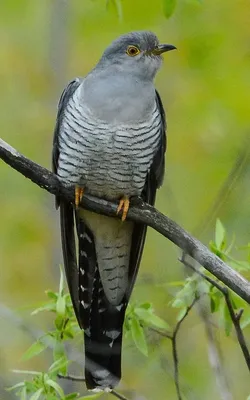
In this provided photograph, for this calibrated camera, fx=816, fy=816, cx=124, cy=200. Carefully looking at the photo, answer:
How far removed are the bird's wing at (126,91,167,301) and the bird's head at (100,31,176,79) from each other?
14cm

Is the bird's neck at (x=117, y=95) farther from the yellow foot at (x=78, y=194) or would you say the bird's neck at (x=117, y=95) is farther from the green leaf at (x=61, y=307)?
the green leaf at (x=61, y=307)

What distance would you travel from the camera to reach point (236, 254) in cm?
471

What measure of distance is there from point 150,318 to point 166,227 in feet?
1.15

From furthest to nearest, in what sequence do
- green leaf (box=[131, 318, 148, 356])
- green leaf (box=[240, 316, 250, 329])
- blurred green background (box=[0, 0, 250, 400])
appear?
blurred green background (box=[0, 0, 250, 400]) < green leaf (box=[131, 318, 148, 356]) < green leaf (box=[240, 316, 250, 329])

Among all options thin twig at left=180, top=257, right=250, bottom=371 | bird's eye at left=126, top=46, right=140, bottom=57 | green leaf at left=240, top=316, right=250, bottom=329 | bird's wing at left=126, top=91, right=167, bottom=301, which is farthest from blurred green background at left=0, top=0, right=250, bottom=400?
thin twig at left=180, top=257, right=250, bottom=371

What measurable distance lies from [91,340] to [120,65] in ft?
4.22

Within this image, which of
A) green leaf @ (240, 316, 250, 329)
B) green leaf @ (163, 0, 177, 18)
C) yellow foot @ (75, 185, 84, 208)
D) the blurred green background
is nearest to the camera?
green leaf @ (240, 316, 250, 329)

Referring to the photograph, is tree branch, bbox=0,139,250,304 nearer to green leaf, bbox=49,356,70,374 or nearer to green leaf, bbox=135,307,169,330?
green leaf, bbox=135,307,169,330

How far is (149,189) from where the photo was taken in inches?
152

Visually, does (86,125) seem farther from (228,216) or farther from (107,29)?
(107,29)

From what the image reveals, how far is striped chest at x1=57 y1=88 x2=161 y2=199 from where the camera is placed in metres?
3.55

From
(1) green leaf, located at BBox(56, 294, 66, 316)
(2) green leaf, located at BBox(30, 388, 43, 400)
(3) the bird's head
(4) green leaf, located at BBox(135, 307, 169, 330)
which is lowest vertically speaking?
(2) green leaf, located at BBox(30, 388, 43, 400)

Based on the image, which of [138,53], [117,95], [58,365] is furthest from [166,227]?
[138,53]

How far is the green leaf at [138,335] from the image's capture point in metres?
2.94
